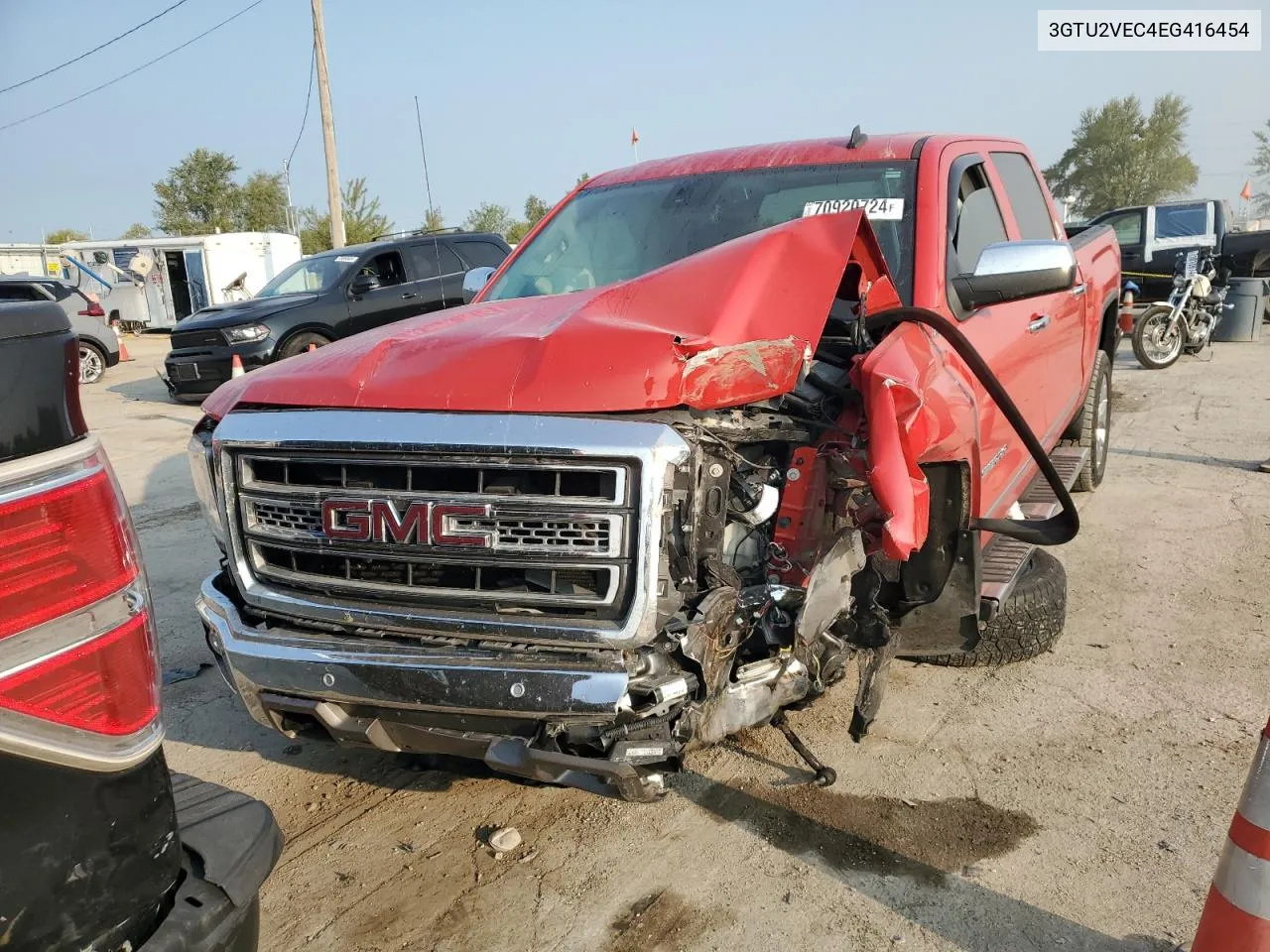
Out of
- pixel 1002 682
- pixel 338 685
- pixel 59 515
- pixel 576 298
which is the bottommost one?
pixel 1002 682

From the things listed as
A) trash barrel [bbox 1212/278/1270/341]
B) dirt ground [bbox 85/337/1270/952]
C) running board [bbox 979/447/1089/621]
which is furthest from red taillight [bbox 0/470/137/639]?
trash barrel [bbox 1212/278/1270/341]

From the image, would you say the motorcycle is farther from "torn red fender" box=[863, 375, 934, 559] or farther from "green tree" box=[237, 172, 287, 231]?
"green tree" box=[237, 172, 287, 231]

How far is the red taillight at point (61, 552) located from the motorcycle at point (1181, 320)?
12330 mm

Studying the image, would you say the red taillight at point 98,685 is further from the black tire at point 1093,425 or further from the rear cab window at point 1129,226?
the rear cab window at point 1129,226

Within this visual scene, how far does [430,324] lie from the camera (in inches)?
120

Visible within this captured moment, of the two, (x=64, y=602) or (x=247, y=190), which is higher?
(x=247, y=190)

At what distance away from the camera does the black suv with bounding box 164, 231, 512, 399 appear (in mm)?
11250

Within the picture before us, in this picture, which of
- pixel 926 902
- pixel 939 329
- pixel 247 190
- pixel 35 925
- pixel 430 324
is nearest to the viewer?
pixel 35 925

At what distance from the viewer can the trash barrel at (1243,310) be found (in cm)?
1352

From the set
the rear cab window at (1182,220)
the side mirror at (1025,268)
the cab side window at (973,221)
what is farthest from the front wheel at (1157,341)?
the side mirror at (1025,268)

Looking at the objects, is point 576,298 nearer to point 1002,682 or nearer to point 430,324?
point 430,324

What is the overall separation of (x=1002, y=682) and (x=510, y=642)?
2.31m

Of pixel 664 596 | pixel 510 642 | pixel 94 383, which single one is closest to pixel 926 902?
pixel 664 596

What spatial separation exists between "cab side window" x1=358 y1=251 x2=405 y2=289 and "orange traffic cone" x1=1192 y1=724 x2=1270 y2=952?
11.3 m
